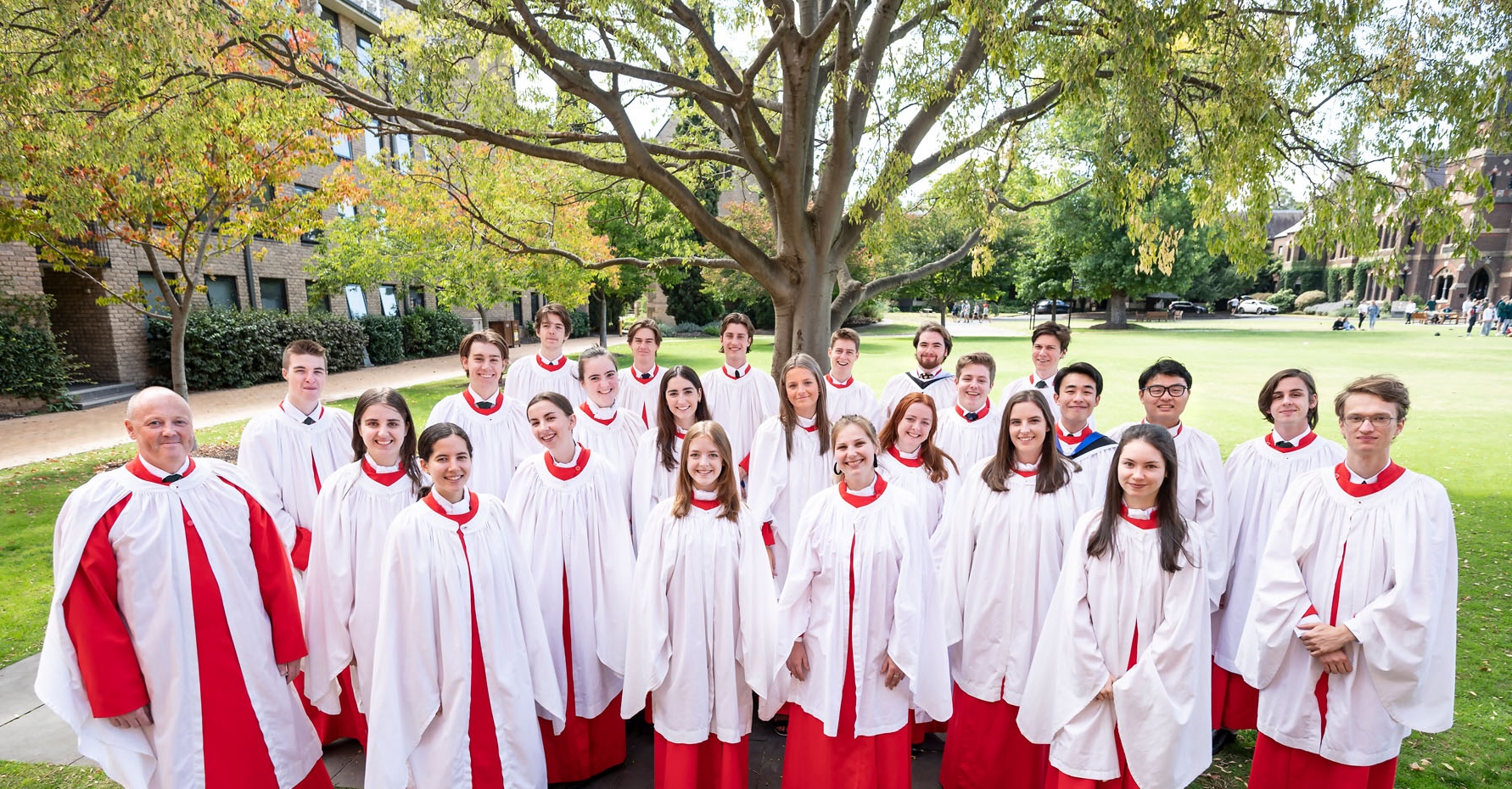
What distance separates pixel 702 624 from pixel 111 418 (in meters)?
17.0

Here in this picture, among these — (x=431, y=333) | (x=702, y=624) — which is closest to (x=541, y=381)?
(x=702, y=624)

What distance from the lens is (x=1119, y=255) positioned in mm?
36969

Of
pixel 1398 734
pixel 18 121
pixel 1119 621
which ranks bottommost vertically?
pixel 1398 734

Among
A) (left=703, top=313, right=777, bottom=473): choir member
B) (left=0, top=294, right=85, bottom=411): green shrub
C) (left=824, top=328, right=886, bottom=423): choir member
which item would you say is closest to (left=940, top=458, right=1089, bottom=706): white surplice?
(left=824, top=328, right=886, bottom=423): choir member

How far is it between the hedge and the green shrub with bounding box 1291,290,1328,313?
77.0m

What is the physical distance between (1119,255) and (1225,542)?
37360 millimetres

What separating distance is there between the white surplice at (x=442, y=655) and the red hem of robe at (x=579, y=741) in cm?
40

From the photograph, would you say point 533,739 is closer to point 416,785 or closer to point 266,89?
point 416,785

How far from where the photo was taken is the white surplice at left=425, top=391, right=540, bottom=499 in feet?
17.9

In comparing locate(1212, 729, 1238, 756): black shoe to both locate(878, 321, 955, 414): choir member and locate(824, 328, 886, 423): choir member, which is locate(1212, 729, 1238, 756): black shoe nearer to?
locate(878, 321, 955, 414): choir member

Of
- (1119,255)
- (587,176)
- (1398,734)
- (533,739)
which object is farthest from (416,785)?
(1119,255)

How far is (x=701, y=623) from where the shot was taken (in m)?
3.55

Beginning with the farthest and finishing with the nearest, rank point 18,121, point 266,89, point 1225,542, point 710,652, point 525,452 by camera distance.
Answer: point 266,89, point 18,121, point 525,452, point 1225,542, point 710,652

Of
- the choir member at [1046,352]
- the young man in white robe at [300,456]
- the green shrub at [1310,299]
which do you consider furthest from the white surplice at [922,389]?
the green shrub at [1310,299]
